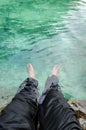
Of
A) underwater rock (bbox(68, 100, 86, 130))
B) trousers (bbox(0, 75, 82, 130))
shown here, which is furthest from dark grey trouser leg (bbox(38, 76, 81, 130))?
underwater rock (bbox(68, 100, 86, 130))

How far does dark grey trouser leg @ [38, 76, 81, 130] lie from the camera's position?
216 cm

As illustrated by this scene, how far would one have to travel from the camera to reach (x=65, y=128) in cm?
210

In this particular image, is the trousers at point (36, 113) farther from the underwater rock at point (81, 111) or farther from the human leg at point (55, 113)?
the underwater rock at point (81, 111)

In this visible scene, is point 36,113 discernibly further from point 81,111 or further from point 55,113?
point 81,111

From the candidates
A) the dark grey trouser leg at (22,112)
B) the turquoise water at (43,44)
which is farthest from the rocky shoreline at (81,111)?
the turquoise water at (43,44)

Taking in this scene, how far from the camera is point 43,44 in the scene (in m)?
6.39

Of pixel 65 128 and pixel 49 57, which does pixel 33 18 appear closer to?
pixel 49 57

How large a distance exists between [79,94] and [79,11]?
198 inches

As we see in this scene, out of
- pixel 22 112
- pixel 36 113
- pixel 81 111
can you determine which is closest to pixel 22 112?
pixel 22 112

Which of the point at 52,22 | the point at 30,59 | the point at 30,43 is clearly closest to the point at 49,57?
the point at 30,59

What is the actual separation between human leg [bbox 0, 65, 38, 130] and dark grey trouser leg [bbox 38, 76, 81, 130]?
0.10 metres

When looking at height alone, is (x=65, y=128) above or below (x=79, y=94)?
above

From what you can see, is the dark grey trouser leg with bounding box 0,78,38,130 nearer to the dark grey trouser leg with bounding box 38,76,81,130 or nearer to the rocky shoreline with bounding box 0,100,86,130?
the dark grey trouser leg with bounding box 38,76,81,130

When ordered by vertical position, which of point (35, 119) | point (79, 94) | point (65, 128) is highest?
point (65, 128)
